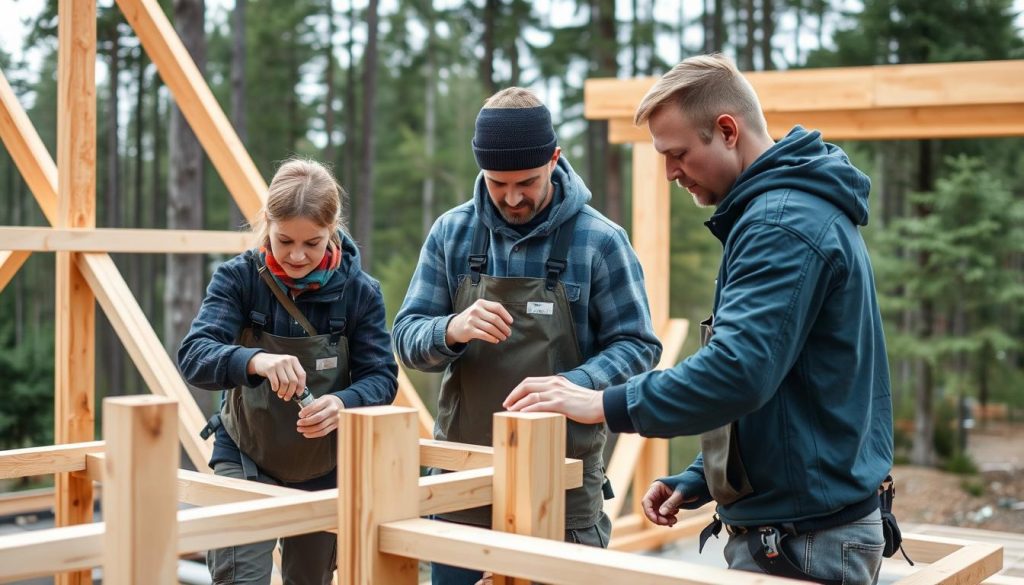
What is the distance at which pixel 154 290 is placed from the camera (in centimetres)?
1923

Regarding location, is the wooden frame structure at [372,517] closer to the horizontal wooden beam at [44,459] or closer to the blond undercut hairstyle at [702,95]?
the horizontal wooden beam at [44,459]

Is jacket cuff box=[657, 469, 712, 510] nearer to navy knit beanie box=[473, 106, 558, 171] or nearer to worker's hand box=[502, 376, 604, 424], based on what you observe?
worker's hand box=[502, 376, 604, 424]

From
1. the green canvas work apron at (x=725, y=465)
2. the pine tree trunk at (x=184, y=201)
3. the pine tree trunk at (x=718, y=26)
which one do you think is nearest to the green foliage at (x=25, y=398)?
the pine tree trunk at (x=184, y=201)

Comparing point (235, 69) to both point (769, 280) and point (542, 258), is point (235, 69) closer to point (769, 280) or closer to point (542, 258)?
point (542, 258)

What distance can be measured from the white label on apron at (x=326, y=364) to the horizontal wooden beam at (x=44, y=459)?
517mm

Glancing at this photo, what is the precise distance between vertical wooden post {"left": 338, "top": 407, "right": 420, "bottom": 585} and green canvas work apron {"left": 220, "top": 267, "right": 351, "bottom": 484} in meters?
0.93

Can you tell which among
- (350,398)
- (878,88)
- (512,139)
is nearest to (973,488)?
(878,88)

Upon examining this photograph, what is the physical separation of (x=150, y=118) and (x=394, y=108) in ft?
18.0

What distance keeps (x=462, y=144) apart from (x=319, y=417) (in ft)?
68.2

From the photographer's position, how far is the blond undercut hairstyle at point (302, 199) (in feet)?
7.98

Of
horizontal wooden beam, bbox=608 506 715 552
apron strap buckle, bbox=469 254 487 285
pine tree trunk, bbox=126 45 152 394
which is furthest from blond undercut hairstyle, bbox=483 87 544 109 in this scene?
pine tree trunk, bbox=126 45 152 394

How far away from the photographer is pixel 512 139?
2.28 m

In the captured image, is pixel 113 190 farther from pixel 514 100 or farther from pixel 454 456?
pixel 454 456

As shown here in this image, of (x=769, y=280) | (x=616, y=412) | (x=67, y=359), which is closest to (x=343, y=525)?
(x=616, y=412)
